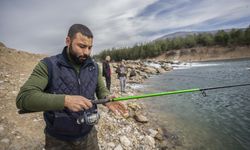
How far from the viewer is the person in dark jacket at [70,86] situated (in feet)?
6.95

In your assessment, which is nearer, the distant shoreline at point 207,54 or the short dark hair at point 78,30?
the short dark hair at point 78,30

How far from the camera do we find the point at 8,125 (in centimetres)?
570

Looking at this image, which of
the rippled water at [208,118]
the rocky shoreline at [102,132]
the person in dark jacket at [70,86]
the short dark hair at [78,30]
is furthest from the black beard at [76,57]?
the rippled water at [208,118]

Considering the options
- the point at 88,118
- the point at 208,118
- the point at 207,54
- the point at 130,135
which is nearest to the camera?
the point at 88,118

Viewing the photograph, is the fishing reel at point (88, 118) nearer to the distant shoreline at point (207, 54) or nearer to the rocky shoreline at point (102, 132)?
the rocky shoreline at point (102, 132)

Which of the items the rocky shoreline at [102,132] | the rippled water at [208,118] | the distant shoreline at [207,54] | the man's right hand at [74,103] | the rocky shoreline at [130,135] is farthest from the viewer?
the distant shoreline at [207,54]

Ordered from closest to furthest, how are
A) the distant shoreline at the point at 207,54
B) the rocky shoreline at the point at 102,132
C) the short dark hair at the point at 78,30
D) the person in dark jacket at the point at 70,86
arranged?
the person in dark jacket at the point at 70,86, the short dark hair at the point at 78,30, the rocky shoreline at the point at 102,132, the distant shoreline at the point at 207,54

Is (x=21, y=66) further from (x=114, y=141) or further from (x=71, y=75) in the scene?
(x=71, y=75)

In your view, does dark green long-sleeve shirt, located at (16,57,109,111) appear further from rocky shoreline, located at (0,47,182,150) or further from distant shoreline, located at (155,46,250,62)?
distant shoreline, located at (155,46,250,62)

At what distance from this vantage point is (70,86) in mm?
2342

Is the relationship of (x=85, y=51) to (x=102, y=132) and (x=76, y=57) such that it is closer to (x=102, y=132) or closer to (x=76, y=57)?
(x=76, y=57)

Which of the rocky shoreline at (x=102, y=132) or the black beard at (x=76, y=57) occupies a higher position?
the black beard at (x=76, y=57)

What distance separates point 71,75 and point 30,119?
4.88m

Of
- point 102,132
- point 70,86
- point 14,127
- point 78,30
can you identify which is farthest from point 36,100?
point 14,127
